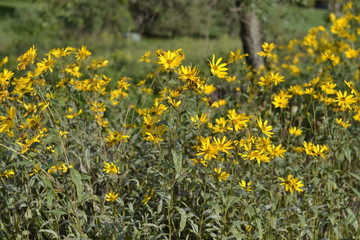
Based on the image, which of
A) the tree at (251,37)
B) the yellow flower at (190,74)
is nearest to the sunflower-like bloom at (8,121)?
the yellow flower at (190,74)

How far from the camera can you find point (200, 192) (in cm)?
207

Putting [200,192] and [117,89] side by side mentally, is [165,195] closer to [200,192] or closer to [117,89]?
[200,192]

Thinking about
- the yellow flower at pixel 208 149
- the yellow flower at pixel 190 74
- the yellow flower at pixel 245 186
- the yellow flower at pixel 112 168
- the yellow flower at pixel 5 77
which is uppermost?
the yellow flower at pixel 190 74

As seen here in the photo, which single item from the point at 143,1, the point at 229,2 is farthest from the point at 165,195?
the point at 143,1

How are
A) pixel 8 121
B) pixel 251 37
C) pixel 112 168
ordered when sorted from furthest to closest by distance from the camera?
pixel 251 37 < pixel 112 168 < pixel 8 121

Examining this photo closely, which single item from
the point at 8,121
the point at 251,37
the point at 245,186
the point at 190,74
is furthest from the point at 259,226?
the point at 251,37

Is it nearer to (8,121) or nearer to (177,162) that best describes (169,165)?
(177,162)

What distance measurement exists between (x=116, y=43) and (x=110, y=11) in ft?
3.60

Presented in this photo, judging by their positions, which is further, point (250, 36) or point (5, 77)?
point (250, 36)

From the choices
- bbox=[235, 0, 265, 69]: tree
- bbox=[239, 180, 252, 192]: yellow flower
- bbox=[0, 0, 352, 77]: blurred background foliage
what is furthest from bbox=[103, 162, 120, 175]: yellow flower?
bbox=[0, 0, 352, 77]: blurred background foliage

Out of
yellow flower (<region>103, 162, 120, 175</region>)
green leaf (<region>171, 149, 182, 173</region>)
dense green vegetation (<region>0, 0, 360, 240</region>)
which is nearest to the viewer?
green leaf (<region>171, 149, 182, 173</region>)

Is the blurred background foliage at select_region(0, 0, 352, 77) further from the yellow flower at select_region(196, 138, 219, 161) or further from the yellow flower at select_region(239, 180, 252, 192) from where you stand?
the yellow flower at select_region(196, 138, 219, 161)

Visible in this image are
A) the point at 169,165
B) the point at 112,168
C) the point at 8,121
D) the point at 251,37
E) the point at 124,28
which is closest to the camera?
the point at 8,121

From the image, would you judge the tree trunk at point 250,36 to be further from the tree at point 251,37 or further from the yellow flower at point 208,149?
the yellow flower at point 208,149
